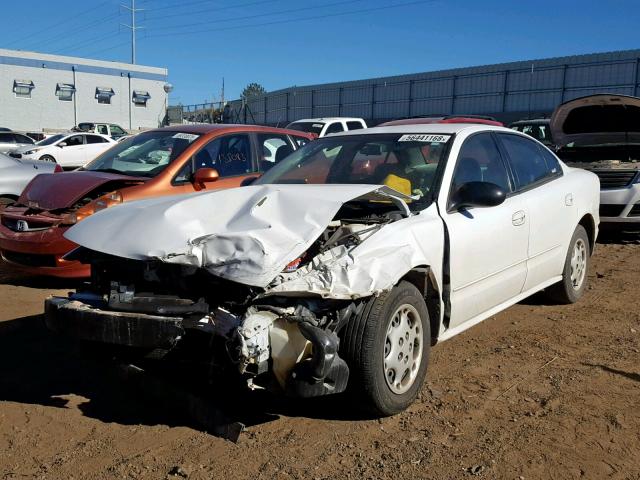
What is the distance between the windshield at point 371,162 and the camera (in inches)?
178

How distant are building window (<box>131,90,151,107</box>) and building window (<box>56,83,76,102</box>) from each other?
4.41 metres

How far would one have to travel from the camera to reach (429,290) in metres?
4.08

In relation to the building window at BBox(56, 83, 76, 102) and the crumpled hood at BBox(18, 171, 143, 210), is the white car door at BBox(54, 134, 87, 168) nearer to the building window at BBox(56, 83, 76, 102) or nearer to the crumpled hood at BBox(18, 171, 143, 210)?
the crumpled hood at BBox(18, 171, 143, 210)

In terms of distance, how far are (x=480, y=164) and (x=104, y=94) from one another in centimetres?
4665

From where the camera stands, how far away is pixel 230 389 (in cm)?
411

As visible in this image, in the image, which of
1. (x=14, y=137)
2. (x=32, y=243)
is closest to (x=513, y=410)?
(x=32, y=243)

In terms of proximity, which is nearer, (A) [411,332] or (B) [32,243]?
(A) [411,332]

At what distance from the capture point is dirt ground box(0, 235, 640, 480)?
10.4 feet

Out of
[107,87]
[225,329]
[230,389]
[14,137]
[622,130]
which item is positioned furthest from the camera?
[107,87]

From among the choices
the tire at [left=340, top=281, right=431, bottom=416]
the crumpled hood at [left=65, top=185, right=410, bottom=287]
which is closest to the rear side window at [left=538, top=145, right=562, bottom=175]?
the crumpled hood at [left=65, top=185, right=410, bottom=287]

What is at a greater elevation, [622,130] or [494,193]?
[622,130]

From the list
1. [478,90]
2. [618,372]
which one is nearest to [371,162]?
[618,372]

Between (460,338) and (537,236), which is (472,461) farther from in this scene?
(537,236)

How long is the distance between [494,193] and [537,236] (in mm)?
1114
